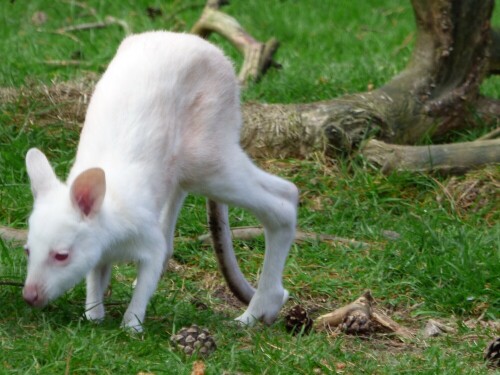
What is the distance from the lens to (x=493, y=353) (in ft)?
15.5

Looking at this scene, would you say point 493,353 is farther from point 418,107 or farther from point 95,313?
point 418,107

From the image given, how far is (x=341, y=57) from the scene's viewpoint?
955 centimetres

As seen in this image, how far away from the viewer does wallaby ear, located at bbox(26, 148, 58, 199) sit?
15.1 feet

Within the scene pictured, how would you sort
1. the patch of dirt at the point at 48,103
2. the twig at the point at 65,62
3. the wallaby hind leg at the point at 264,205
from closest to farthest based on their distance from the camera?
the wallaby hind leg at the point at 264,205, the patch of dirt at the point at 48,103, the twig at the point at 65,62

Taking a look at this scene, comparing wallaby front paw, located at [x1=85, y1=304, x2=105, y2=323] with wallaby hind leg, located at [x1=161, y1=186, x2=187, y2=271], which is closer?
wallaby front paw, located at [x1=85, y1=304, x2=105, y2=323]

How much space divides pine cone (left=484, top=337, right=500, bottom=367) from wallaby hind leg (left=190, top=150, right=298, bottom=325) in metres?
1.01

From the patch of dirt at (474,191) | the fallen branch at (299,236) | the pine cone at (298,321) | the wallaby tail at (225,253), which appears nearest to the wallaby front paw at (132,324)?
the pine cone at (298,321)

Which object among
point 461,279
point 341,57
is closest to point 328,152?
point 461,279

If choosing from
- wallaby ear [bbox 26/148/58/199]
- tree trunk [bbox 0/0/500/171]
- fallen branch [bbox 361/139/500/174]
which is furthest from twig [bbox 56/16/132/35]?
wallaby ear [bbox 26/148/58/199]

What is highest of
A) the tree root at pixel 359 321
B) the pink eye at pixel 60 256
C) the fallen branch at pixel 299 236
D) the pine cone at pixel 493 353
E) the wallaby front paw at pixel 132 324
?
the pink eye at pixel 60 256

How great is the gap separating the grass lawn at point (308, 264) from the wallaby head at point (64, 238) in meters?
0.20

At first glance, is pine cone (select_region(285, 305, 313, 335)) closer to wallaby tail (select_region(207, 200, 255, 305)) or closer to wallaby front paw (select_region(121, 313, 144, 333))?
wallaby tail (select_region(207, 200, 255, 305))

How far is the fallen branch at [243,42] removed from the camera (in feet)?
27.7

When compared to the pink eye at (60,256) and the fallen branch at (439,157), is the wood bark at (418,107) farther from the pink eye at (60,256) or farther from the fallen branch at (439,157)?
the pink eye at (60,256)
